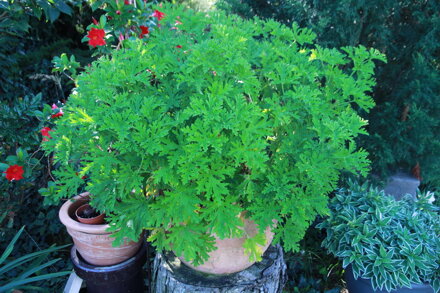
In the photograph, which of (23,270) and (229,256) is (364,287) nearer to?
(229,256)

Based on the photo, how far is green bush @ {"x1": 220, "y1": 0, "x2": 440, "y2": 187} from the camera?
239 cm

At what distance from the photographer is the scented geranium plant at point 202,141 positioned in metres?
1.13

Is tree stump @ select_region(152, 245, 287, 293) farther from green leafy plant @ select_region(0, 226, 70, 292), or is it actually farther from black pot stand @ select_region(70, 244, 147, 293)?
green leafy plant @ select_region(0, 226, 70, 292)

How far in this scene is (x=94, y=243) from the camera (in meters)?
1.79

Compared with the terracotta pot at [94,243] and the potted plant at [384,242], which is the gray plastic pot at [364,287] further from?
the terracotta pot at [94,243]

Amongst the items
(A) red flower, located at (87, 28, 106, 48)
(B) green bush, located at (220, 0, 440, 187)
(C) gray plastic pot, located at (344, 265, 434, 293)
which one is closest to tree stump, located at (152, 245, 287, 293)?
(C) gray plastic pot, located at (344, 265, 434, 293)

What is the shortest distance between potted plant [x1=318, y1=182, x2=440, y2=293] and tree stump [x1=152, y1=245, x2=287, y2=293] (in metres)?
0.70

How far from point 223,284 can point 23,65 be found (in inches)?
100

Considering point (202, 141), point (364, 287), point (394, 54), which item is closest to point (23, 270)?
point (202, 141)

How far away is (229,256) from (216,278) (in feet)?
0.55

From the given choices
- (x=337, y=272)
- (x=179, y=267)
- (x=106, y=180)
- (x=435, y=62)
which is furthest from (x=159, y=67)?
(x=435, y=62)

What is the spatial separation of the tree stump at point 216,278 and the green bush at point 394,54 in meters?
1.50

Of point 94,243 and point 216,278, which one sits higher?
point 216,278

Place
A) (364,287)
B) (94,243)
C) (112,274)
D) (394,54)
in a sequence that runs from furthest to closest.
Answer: (394,54) < (364,287) < (112,274) < (94,243)
